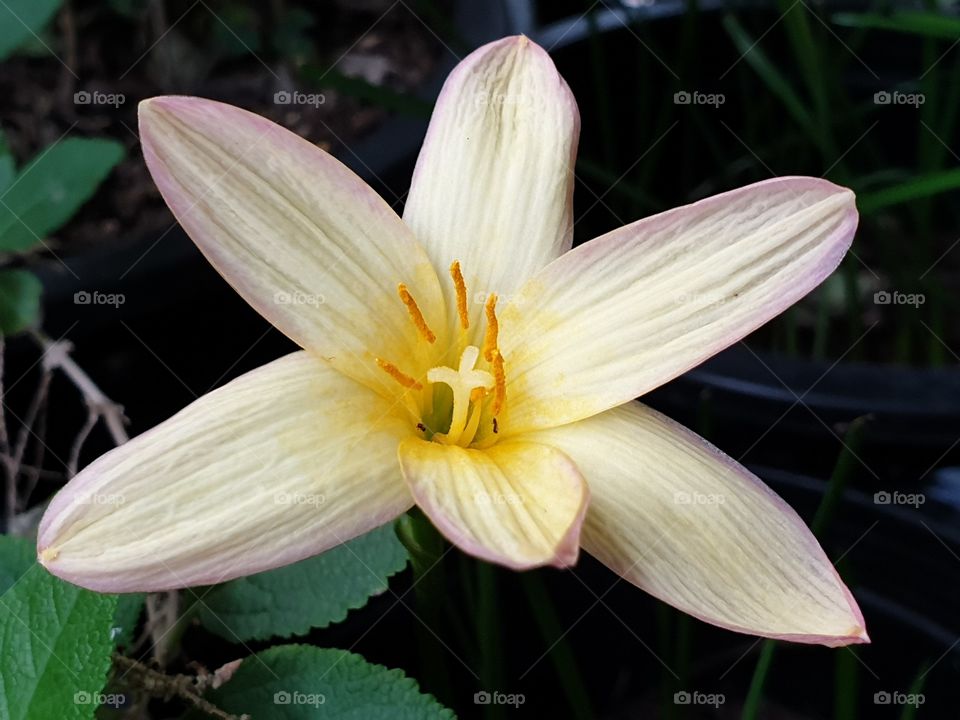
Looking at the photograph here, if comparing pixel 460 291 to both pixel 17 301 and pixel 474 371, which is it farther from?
pixel 17 301

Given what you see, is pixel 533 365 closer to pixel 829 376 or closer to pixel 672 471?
pixel 672 471

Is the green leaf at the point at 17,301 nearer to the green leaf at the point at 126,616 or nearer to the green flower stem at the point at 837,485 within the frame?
the green leaf at the point at 126,616

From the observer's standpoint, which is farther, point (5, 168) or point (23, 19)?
point (23, 19)

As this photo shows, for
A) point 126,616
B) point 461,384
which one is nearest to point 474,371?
point 461,384

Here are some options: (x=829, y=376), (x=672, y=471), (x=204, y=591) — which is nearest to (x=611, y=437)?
(x=672, y=471)

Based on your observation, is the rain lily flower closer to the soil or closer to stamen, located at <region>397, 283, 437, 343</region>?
stamen, located at <region>397, 283, 437, 343</region>

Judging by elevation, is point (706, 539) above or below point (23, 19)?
below
